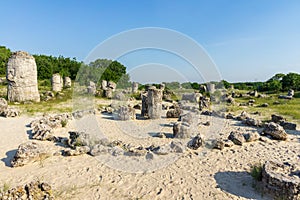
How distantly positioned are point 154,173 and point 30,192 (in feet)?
9.08

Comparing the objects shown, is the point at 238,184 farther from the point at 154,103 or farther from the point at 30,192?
the point at 154,103

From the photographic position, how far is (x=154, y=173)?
5.26 m

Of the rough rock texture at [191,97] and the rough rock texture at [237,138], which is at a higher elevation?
the rough rock texture at [191,97]

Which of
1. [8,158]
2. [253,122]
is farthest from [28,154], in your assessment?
[253,122]

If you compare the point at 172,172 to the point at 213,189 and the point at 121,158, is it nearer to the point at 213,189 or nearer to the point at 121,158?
the point at 213,189

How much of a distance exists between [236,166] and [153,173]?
237 cm

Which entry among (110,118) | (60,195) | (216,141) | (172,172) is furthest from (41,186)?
(110,118)

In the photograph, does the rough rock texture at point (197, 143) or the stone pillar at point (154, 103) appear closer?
the rough rock texture at point (197, 143)

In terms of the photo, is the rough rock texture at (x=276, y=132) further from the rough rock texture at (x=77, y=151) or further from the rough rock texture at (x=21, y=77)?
the rough rock texture at (x=21, y=77)

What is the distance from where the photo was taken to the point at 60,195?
420cm

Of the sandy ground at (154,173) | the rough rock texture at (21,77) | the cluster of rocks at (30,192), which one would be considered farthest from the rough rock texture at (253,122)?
the rough rock texture at (21,77)

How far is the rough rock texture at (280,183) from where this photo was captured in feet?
13.4

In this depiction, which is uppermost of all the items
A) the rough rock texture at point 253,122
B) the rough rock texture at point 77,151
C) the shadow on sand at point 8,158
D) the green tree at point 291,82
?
the green tree at point 291,82

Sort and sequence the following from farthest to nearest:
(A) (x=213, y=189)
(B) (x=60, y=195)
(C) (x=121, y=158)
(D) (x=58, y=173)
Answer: (C) (x=121, y=158) → (D) (x=58, y=173) → (A) (x=213, y=189) → (B) (x=60, y=195)
